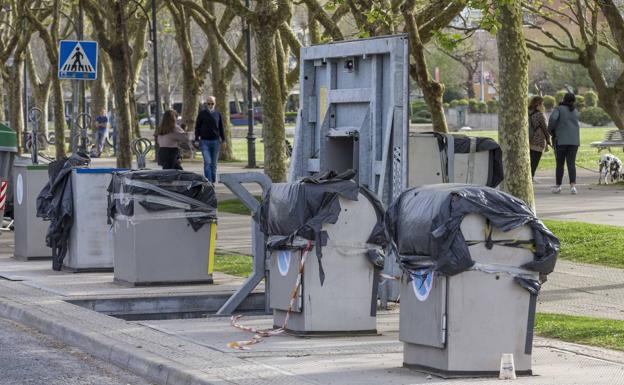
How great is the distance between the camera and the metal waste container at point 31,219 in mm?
15578

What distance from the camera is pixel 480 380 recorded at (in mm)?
7871

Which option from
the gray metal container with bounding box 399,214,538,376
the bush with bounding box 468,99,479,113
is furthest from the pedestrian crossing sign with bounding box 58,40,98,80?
the bush with bounding box 468,99,479,113

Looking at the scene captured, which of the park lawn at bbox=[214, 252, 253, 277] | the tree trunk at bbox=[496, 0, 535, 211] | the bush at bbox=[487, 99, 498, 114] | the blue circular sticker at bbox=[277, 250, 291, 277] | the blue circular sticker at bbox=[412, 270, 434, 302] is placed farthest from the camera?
the bush at bbox=[487, 99, 498, 114]

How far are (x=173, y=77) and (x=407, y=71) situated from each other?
88.9 meters

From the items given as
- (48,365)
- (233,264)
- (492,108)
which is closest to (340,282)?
(48,365)

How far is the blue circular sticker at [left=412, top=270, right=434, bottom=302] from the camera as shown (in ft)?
26.4

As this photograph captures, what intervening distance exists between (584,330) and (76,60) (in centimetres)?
1443

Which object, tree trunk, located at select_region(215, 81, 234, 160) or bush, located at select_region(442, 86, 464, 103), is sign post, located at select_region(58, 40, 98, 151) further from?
bush, located at select_region(442, 86, 464, 103)

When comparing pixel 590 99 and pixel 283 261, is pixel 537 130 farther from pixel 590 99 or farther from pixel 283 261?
pixel 590 99

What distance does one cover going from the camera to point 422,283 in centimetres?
815

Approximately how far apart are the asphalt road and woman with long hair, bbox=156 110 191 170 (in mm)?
12571

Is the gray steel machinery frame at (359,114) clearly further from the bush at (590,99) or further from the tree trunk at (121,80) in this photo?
the bush at (590,99)

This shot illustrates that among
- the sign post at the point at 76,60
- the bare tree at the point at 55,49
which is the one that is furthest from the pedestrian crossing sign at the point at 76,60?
the bare tree at the point at 55,49

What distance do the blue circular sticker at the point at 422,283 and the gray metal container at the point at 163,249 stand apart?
5173mm
